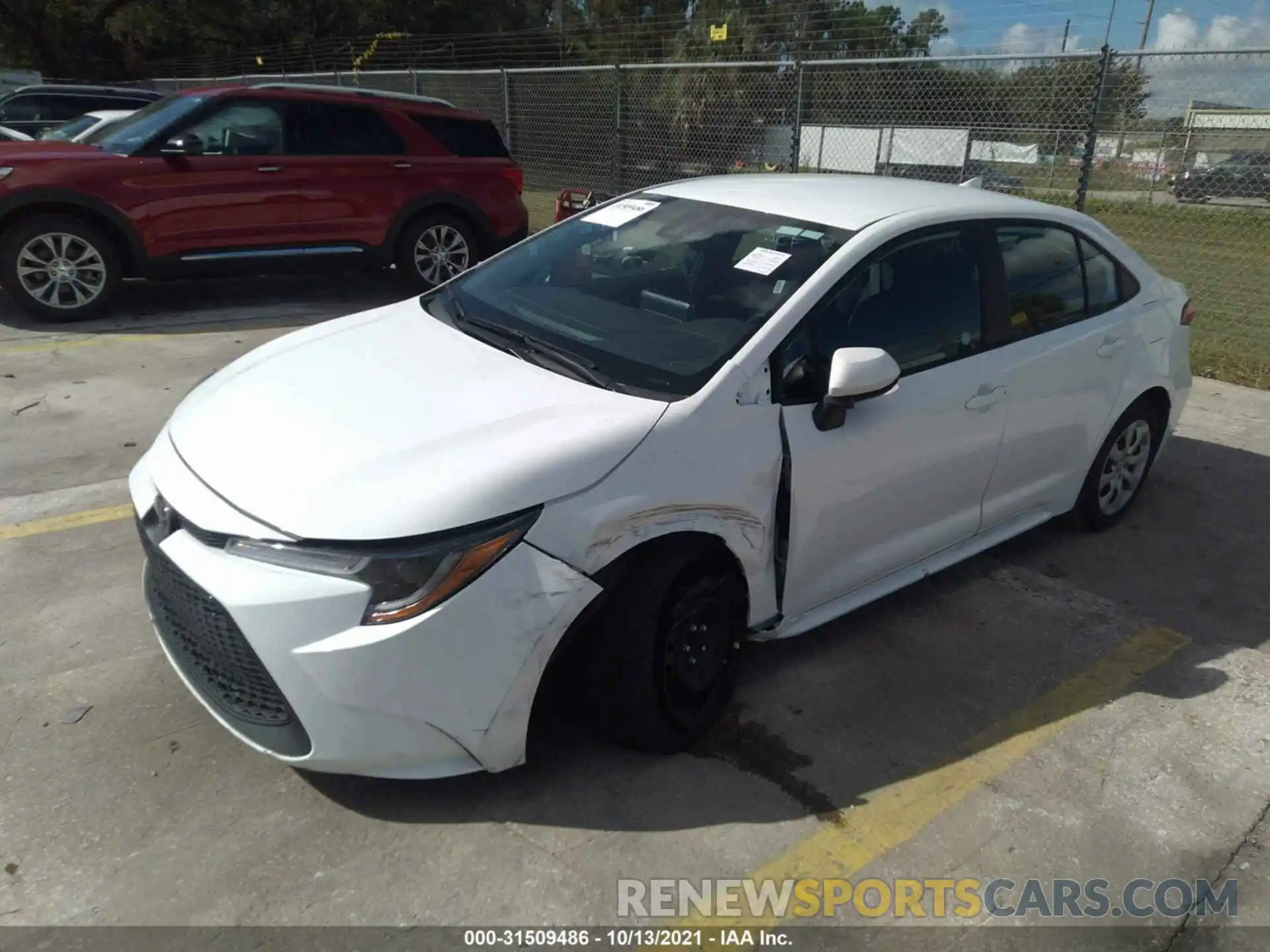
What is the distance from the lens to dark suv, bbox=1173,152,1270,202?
1092 cm

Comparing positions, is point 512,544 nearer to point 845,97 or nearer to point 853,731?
point 853,731

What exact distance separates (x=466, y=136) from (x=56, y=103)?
28.1ft

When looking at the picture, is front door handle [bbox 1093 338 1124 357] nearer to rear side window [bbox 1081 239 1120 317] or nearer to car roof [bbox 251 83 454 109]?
rear side window [bbox 1081 239 1120 317]

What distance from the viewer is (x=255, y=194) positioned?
7793 millimetres

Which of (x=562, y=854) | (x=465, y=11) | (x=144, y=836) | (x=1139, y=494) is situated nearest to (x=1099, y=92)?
(x=1139, y=494)

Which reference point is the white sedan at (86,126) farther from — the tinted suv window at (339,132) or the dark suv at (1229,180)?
the dark suv at (1229,180)

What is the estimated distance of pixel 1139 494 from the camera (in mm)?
5070

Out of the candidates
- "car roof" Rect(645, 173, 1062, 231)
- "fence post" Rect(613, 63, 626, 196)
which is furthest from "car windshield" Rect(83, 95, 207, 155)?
Result: "car roof" Rect(645, 173, 1062, 231)

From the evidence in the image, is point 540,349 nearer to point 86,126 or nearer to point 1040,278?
point 1040,278

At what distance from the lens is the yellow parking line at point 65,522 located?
411 cm

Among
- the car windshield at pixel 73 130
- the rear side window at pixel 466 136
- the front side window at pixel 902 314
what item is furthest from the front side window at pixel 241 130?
the front side window at pixel 902 314

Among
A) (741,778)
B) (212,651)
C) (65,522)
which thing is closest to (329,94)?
(65,522)

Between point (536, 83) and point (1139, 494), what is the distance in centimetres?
1068

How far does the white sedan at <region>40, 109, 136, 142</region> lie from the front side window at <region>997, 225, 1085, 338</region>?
7484mm
